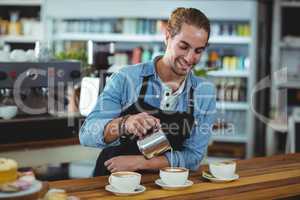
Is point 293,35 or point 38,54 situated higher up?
→ point 293,35

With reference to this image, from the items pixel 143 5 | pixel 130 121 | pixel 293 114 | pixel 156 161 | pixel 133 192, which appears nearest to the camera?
pixel 133 192

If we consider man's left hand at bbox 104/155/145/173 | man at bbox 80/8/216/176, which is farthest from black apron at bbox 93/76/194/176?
man's left hand at bbox 104/155/145/173

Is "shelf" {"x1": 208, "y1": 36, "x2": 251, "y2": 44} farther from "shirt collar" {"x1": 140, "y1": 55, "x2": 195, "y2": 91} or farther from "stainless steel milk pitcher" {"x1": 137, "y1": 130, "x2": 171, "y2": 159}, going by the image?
"stainless steel milk pitcher" {"x1": 137, "y1": 130, "x2": 171, "y2": 159}

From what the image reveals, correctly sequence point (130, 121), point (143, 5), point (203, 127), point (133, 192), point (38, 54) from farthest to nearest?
point (143, 5), point (38, 54), point (203, 127), point (130, 121), point (133, 192)

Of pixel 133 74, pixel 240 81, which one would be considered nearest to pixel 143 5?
pixel 240 81

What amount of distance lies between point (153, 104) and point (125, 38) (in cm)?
395

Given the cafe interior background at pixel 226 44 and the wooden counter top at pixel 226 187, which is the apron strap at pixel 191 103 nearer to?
the wooden counter top at pixel 226 187

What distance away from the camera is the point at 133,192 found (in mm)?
1664

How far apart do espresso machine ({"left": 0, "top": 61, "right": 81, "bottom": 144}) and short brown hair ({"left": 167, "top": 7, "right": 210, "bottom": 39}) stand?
1338mm

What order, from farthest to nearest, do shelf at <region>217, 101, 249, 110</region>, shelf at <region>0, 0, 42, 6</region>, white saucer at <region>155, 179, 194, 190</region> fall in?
shelf at <region>217, 101, 249, 110</region> → shelf at <region>0, 0, 42, 6</region> → white saucer at <region>155, 179, 194, 190</region>

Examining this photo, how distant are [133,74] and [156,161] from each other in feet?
1.42

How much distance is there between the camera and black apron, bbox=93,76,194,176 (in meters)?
2.26

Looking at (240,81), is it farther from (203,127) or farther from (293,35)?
(203,127)

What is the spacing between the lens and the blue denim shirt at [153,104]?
2.19 m
